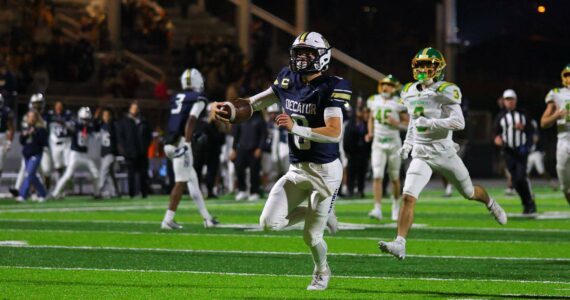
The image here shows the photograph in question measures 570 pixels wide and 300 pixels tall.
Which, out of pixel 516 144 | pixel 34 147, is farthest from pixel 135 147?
pixel 516 144

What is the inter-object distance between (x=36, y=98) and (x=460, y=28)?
18213mm

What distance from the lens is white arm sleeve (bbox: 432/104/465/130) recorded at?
1043 cm

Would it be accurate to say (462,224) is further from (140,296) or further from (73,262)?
(140,296)

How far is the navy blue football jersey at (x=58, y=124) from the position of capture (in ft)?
70.9

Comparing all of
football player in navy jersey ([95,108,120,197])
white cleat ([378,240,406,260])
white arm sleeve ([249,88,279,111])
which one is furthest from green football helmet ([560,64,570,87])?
football player in navy jersey ([95,108,120,197])

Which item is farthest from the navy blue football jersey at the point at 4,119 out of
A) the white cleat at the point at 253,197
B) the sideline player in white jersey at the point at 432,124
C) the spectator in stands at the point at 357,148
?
the sideline player in white jersey at the point at 432,124

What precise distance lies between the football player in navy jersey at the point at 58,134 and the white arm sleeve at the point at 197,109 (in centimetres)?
844

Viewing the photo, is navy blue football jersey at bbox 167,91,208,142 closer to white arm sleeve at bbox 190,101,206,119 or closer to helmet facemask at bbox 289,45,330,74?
white arm sleeve at bbox 190,101,206,119

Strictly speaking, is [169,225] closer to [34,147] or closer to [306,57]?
[306,57]

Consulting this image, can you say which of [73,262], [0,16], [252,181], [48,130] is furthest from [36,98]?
[73,262]

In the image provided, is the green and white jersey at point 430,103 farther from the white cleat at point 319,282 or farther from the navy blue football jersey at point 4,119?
the navy blue football jersey at point 4,119

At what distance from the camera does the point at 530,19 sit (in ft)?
118

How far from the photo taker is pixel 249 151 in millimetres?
21781

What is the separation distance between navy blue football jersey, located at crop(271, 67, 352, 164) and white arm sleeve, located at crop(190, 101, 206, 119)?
17.1ft
